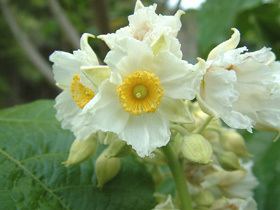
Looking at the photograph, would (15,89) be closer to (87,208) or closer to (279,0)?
(279,0)

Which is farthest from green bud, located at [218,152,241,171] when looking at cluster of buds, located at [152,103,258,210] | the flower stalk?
the flower stalk

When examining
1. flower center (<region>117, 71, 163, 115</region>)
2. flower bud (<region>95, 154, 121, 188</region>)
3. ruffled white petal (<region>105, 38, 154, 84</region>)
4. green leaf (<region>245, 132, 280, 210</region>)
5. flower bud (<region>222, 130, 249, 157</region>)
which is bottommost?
green leaf (<region>245, 132, 280, 210</region>)

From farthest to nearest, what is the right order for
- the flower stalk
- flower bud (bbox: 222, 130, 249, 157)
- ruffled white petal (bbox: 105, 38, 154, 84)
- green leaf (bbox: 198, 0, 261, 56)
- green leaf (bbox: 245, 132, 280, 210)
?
green leaf (bbox: 198, 0, 261, 56), green leaf (bbox: 245, 132, 280, 210), flower bud (bbox: 222, 130, 249, 157), the flower stalk, ruffled white petal (bbox: 105, 38, 154, 84)

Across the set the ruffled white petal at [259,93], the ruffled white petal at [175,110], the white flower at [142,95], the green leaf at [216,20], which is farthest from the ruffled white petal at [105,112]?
the green leaf at [216,20]

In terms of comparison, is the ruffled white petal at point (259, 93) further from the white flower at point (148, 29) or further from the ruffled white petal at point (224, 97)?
the white flower at point (148, 29)

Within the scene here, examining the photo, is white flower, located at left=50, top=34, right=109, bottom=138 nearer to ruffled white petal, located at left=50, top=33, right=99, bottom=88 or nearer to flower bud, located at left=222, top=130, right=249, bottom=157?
ruffled white petal, located at left=50, top=33, right=99, bottom=88

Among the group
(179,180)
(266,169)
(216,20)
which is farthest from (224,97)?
(216,20)

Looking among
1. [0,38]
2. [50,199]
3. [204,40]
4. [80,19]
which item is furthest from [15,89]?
[50,199]
